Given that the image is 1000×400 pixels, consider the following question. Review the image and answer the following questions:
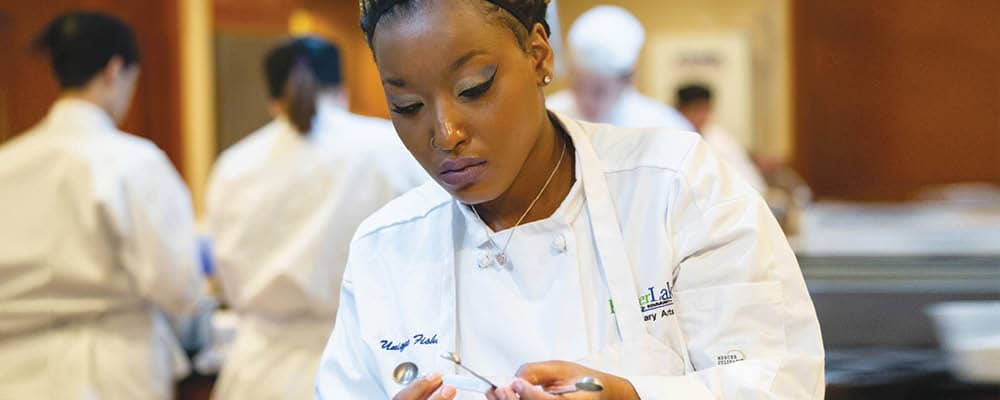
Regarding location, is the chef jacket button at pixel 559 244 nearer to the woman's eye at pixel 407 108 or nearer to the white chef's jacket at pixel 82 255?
the woman's eye at pixel 407 108

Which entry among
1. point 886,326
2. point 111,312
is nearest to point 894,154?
point 886,326

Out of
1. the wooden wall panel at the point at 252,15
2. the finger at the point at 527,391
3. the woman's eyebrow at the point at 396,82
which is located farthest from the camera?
the wooden wall panel at the point at 252,15

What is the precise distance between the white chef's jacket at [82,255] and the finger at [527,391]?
157cm

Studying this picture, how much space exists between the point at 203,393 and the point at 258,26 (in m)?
1.73

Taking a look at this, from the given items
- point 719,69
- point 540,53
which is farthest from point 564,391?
point 719,69

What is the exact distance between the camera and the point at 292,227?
2314 mm

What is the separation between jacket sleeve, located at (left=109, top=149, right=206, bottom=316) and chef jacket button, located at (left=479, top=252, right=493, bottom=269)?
1385mm

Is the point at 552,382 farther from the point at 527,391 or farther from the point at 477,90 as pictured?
the point at 477,90

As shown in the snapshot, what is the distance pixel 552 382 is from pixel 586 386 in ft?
0.10

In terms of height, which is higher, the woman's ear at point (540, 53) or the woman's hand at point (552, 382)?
the woman's ear at point (540, 53)

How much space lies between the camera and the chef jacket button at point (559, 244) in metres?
0.99

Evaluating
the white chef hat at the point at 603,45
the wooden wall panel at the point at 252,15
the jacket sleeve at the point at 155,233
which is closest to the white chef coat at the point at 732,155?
the white chef hat at the point at 603,45

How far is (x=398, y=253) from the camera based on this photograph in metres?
1.06

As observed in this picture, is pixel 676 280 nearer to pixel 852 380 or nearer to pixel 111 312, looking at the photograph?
pixel 852 380
